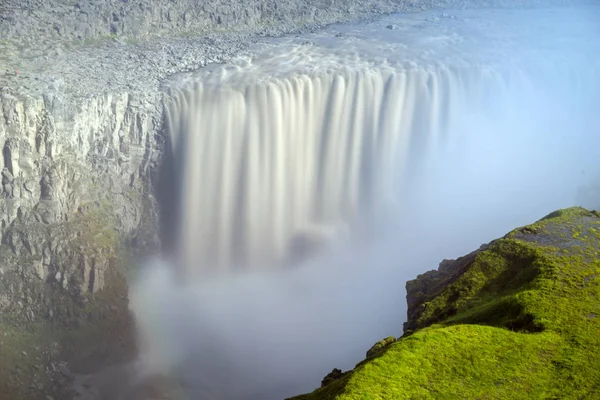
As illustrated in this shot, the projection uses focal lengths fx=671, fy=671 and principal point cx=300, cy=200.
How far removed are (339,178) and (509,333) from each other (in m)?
17.3

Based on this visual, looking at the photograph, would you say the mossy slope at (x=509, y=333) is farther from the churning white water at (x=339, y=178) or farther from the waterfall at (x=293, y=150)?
the waterfall at (x=293, y=150)

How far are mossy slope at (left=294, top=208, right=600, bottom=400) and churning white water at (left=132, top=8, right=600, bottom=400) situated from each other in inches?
389

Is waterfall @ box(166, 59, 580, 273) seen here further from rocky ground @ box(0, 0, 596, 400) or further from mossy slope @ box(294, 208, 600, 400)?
mossy slope @ box(294, 208, 600, 400)

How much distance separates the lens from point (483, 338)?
405 inches

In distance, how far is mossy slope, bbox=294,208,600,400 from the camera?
30.6ft

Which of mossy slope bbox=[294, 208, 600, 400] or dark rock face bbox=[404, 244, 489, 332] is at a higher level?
mossy slope bbox=[294, 208, 600, 400]

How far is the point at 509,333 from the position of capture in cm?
1041

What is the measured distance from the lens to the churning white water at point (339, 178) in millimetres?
23953

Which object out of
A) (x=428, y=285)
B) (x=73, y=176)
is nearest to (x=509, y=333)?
(x=428, y=285)

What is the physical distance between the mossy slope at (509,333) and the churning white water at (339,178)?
32.5 ft

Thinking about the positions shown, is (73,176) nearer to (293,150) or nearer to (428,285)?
(293,150)

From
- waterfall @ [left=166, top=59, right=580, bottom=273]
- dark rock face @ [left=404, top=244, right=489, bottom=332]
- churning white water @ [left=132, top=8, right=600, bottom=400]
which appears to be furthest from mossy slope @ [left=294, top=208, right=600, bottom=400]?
waterfall @ [left=166, top=59, right=580, bottom=273]

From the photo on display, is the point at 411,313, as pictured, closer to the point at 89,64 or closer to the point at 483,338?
the point at 483,338

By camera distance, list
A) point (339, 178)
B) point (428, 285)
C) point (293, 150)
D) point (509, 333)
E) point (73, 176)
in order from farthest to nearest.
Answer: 1. point (339, 178)
2. point (293, 150)
3. point (73, 176)
4. point (428, 285)
5. point (509, 333)
